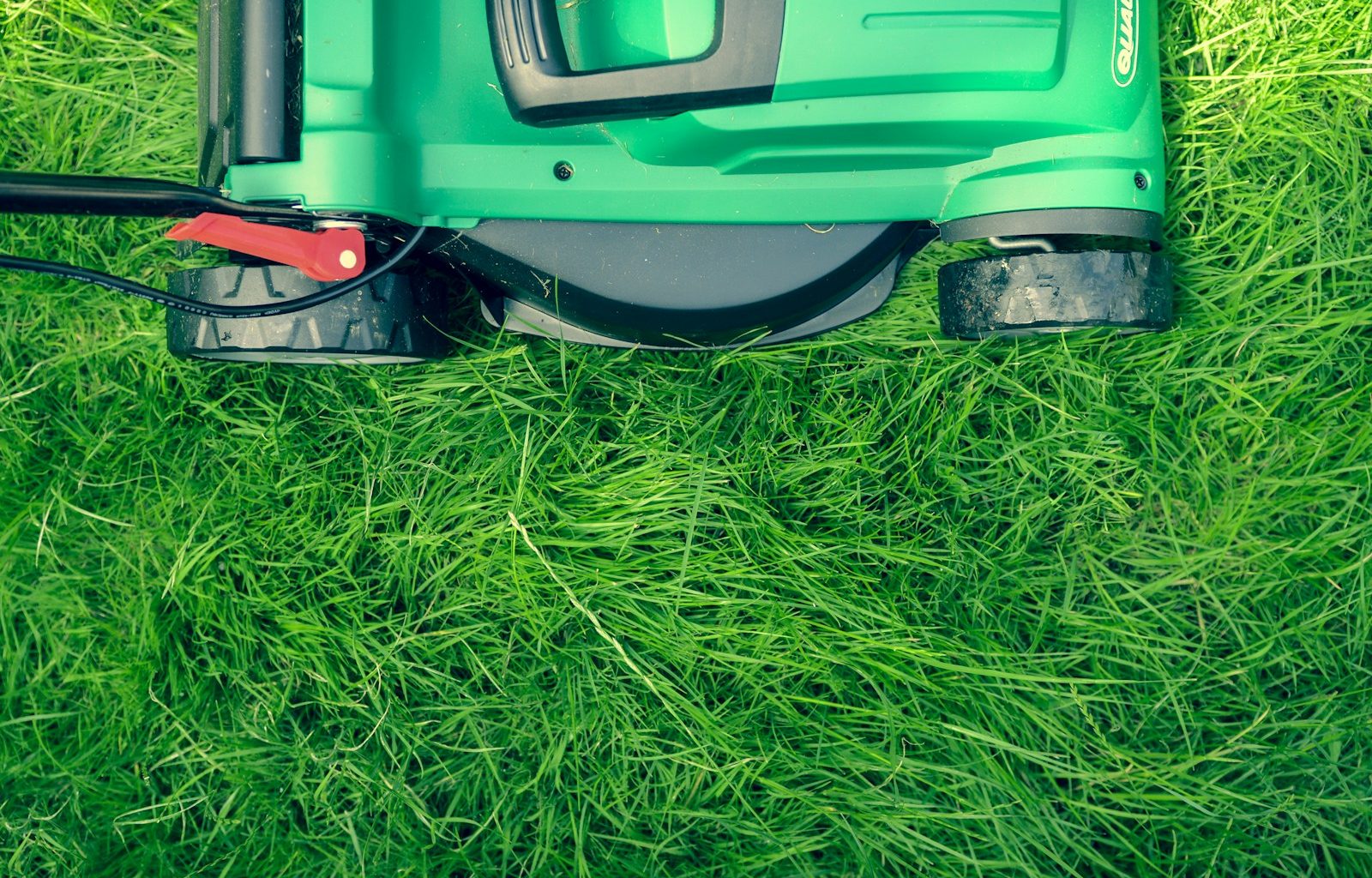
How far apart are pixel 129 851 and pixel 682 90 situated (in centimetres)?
160

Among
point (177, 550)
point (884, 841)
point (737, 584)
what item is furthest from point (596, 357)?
point (884, 841)

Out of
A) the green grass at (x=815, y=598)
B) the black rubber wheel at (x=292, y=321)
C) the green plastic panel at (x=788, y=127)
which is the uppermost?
the green plastic panel at (x=788, y=127)

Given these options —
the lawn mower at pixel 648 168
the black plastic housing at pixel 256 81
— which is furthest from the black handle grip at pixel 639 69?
the black plastic housing at pixel 256 81

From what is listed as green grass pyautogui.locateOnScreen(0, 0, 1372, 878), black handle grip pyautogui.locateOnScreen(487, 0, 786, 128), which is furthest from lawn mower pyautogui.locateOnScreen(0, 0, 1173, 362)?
green grass pyautogui.locateOnScreen(0, 0, 1372, 878)

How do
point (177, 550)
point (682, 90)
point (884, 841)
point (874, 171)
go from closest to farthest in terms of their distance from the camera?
1. point (682, 90)
2. point (874, 171)
3. point (884, 841)
4. point (177, 550)

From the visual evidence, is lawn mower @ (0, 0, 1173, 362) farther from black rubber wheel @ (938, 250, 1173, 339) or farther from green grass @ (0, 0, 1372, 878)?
green grass @ (0, 0, 1372, 878)

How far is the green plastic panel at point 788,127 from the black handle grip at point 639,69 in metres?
0.04

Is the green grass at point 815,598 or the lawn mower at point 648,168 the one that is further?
the green grass at point 815,598

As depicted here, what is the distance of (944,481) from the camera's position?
5.05 feet

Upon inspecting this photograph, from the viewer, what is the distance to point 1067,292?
52.0 inches

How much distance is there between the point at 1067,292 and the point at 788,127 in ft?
1.62

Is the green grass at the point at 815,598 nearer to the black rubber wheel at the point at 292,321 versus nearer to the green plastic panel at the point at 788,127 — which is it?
the black rubber wheel at the point at 292,321

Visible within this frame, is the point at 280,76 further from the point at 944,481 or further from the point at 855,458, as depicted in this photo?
the point at 944,481

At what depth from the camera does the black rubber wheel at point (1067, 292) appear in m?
1.32
